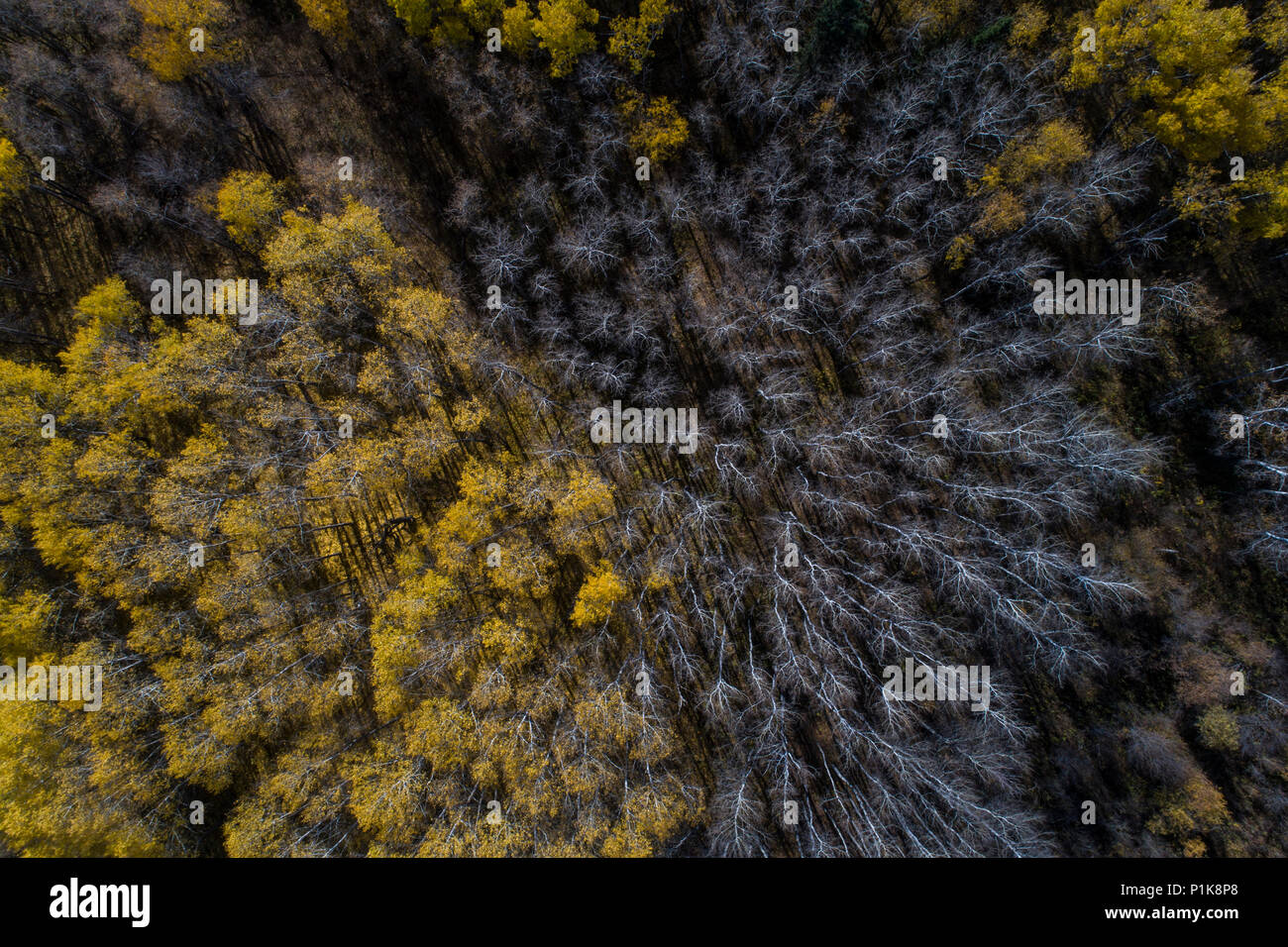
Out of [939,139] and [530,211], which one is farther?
[530,211]

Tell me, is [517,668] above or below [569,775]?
above

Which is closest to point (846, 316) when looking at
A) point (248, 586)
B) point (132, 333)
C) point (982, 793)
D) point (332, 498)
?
point (982, 793)

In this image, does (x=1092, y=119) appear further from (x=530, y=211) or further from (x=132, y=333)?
(x=132, y=333)

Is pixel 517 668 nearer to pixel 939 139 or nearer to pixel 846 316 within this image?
pixel 846 316

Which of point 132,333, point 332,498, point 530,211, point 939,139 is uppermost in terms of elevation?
point 939,139

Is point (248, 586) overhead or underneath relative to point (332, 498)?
underneath

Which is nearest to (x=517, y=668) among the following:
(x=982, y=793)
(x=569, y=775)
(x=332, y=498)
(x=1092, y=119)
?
(x=569, y=775)
